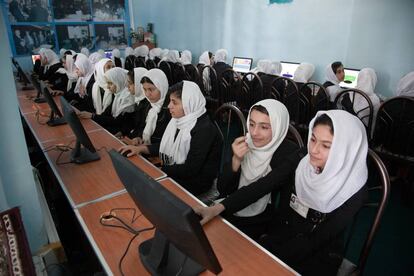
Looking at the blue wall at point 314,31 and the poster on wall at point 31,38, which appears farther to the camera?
the poster on wall at point 31,38

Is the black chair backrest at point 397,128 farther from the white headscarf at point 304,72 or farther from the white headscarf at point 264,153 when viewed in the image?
the white headscarf at point 304,72

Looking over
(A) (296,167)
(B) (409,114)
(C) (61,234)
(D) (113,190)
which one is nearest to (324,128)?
(A) (296,167)

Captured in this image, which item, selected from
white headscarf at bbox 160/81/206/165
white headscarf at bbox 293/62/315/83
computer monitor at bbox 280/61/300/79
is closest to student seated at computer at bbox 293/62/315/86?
white headscarf at bbox 293/62/315/83

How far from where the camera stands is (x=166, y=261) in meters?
0.87

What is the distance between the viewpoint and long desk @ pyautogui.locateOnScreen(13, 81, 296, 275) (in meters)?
0.91

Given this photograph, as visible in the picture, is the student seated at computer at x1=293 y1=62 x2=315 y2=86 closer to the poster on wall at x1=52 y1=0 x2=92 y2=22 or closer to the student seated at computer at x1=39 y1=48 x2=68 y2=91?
the student seated at computer at x1=39 y1=48 x2=68 y2=91

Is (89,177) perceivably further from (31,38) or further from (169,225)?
(31,38)

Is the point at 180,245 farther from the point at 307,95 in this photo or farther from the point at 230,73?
the point at 230,73

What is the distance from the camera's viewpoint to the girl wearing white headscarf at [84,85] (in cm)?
363

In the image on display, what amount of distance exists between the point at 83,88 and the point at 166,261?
3559 millimetres

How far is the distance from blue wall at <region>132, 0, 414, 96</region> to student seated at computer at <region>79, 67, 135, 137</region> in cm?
282

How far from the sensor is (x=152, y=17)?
7.58 metres

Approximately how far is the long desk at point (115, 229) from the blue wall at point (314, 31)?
3.36 m

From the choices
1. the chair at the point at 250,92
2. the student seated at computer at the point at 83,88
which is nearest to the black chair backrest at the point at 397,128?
the chair at the point at 250,92
